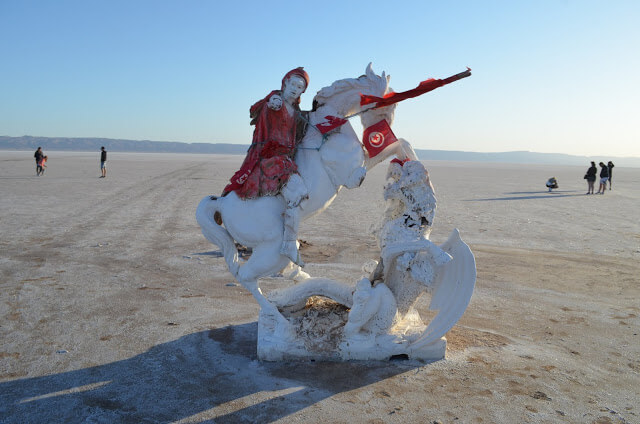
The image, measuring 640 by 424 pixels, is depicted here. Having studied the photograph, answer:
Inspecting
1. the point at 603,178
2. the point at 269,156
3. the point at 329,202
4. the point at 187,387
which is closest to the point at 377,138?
the point at 329,202

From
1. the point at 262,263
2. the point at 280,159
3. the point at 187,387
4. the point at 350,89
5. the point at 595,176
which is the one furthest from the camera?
the point at 595,176

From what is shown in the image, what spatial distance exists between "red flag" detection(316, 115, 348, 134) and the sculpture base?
1.81m

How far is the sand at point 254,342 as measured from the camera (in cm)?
377

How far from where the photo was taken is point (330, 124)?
4492mm

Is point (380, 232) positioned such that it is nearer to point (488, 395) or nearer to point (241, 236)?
point (241, 236)

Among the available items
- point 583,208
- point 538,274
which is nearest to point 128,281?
point 538,274

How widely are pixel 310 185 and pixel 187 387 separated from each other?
2.01m

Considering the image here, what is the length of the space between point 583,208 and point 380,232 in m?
14.4

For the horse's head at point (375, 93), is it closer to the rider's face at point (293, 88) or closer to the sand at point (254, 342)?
the rider's face at point (293, 88)

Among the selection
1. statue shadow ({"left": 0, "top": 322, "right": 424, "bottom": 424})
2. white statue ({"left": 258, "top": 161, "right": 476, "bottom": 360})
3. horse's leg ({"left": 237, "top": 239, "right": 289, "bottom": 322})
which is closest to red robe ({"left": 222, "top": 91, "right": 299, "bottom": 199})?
horse's leg ({"left": 237, "top": 239, "right": 289, "bottom": 322})

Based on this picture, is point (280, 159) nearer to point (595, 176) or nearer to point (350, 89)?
point (350, 89)

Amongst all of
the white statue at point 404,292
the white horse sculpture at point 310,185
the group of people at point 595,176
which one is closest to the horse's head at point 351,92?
the white horse sculpture at point 310,185

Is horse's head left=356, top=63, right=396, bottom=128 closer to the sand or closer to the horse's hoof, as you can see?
the sand

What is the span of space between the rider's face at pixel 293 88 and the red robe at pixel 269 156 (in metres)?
0.09
